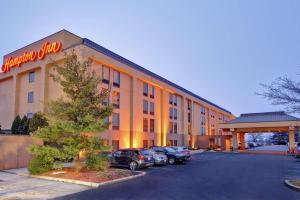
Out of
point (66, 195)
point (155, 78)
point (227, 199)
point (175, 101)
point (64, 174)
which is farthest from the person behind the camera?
point (175, 101)

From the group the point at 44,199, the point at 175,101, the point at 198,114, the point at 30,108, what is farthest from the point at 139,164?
the point at 198,114

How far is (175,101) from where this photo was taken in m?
53.9

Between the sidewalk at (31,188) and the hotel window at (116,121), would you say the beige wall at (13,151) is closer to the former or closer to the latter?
the sidewalk at (31,188)

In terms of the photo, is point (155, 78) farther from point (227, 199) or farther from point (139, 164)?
point (227, 199)

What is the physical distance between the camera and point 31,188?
1312 cm

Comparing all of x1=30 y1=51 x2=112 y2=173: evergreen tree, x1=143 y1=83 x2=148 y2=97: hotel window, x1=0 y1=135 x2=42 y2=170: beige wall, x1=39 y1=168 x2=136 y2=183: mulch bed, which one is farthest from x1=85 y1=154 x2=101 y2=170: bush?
x1=143 y1=83 x2=148 y2=97: hotel window

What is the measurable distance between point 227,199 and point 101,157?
9.18m

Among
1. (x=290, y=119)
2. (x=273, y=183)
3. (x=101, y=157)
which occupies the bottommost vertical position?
(x=273, y=183)

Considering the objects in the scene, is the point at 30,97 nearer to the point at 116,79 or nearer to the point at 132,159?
the point at 116,79

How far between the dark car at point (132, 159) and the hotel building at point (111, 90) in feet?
22.1

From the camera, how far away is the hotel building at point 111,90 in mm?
32062

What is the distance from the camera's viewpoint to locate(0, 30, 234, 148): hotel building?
32062mm

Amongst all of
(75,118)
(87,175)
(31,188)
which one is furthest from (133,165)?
(31,188)

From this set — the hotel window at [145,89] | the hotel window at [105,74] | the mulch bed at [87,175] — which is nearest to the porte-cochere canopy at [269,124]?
the hotel window at [145,89]
